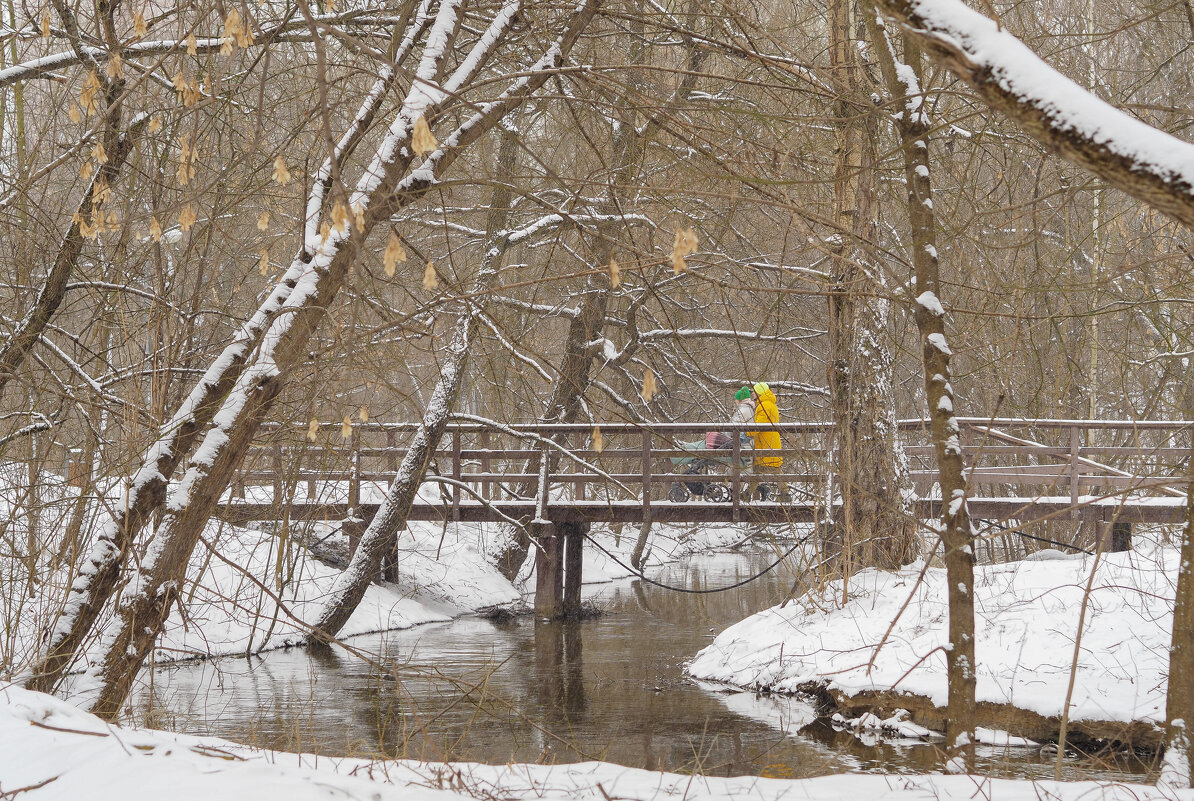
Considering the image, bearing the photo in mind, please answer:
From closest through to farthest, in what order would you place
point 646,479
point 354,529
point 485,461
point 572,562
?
point 646,479
point 354,529
point 485,461
point 572,562

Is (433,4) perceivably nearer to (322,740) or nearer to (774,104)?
(774,104)

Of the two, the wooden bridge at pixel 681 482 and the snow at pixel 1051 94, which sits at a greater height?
the snow at pixel 1051 94

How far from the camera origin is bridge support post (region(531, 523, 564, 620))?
16.1 metres

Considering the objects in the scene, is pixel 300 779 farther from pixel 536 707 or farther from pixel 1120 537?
pixel 1120 537

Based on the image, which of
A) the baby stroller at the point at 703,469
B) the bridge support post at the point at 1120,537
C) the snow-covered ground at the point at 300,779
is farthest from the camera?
the baby stroller at the point at 703,469

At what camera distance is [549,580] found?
1633 cm

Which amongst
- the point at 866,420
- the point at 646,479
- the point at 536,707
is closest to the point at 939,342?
the point at 866,420

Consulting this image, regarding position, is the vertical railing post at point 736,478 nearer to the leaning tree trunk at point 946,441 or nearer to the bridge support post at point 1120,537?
the bridge support post at point 1120,537

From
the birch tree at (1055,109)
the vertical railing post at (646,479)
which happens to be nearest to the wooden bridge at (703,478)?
the vertical railing post at (646,479)

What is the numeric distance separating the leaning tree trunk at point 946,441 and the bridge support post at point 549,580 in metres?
10.9

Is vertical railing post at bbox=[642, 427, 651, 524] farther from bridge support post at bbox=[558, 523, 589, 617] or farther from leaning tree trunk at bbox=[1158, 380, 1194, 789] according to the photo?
leaning tree trunk at bbox=[1158, 380, 1194, 789]

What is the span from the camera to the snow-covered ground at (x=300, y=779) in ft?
12.3

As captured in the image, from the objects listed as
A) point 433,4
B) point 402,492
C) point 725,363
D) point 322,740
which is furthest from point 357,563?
→ point 725,363

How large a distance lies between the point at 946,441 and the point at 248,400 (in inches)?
136
